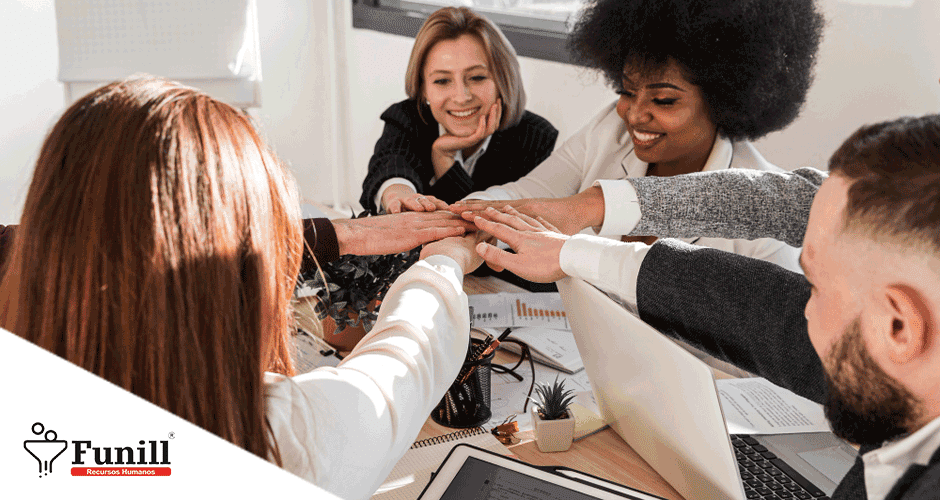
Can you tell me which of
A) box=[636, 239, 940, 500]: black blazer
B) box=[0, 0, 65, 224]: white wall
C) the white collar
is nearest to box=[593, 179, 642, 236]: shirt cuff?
box=[636, 239, 940, 500]: black blazer

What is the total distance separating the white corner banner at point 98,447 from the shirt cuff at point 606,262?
0.57 m

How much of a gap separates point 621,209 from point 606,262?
0.32 meters

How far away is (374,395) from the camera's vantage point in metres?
0.70

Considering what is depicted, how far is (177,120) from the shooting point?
0.58 meters

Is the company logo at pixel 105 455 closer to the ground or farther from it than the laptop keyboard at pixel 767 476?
farther from it

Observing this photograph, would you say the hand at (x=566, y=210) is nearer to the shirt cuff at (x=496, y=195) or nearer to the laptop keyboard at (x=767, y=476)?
the shirt cuff at (x=496, y=195)

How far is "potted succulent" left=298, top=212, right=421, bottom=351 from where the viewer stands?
1.20m

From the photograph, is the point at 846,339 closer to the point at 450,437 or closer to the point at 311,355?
the point at 450,437

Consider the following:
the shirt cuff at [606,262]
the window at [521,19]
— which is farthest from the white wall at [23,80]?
the shirt cuff at [606,262]

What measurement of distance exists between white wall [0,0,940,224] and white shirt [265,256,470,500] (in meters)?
0.31

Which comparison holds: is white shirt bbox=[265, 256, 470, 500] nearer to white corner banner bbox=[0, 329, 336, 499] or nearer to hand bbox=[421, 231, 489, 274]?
white corner banner bbox=[0, 329, 336, 499]

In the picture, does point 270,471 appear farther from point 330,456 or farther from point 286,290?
point 286,290

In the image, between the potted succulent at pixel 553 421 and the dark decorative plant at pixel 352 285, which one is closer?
the potted succulent at pixel 553 421

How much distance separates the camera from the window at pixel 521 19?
2363 mm
